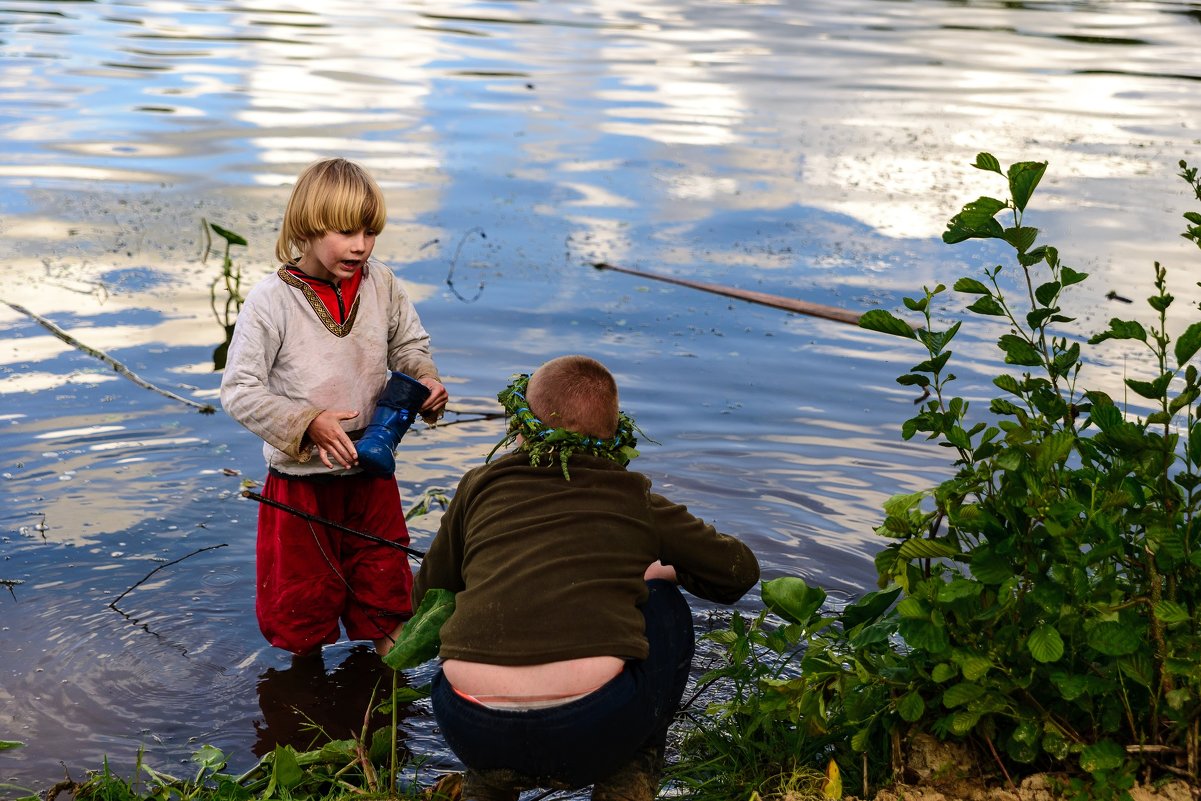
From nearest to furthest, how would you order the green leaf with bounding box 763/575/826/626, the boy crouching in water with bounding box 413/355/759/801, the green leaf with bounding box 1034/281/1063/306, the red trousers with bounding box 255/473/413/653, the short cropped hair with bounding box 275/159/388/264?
1. the green leaf with bounding box 1034/281/1063/306
2. the boy crouching in water with bounding box 413/355/759/801
3. the green leaf with bounding box 763/575/826/626
4. the short cropped hair with bounding box 275/159/388/264
5. the red trousers with bounding box 255/473/413/653

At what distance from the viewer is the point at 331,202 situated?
3.57 metres

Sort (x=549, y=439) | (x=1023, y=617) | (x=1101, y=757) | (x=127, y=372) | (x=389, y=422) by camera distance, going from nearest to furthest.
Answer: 1. (x=1101, y=757)
2. (x=1023, y=617)
3. (x=549, y=439)
4. (x=389, y=422)
5. (x=127, y=372)

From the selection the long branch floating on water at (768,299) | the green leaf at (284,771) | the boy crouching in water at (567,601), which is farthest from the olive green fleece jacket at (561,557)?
the long branch floating on water at (768,299)

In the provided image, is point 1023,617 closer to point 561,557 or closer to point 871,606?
point 871,606

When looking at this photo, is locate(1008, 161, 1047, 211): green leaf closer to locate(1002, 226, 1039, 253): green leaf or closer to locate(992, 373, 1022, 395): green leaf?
locate(1002, 226, 1039, 253): green leaf

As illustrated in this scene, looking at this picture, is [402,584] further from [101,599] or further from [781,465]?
[781,465]

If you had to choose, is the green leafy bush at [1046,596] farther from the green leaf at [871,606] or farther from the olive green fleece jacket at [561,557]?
the olive green fleece jacket at [561,557]

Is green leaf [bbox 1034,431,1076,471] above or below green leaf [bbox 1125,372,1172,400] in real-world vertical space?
below

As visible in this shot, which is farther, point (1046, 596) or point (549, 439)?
point (549, 439)

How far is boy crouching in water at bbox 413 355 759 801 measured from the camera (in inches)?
108

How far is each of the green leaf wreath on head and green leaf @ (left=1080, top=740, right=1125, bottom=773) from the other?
3.52 feet

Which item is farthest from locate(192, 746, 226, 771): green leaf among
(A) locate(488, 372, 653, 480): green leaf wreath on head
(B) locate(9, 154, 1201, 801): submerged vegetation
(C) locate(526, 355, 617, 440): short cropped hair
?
(C) locate(526, 355, 617, 440): short cropped hair

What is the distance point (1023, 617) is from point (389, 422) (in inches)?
70.3

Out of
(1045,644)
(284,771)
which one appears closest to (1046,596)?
(1045,644)
